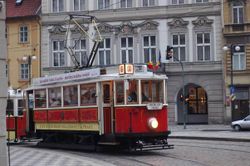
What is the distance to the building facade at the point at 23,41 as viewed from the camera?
4938cm

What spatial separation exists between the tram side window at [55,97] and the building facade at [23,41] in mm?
27832

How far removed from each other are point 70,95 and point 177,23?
27.3 metres

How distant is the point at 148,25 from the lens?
46719mm

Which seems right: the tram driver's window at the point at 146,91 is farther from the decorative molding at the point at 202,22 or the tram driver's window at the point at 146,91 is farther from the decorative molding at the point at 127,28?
the decorative molding at the point at 127,28

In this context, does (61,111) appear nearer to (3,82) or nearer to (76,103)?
(76,103)

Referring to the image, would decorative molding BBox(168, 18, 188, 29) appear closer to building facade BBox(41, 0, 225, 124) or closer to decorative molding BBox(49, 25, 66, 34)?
building facade BBox(41, 0, 225, 124)

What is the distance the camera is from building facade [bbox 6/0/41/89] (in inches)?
1944

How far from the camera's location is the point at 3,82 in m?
8.06

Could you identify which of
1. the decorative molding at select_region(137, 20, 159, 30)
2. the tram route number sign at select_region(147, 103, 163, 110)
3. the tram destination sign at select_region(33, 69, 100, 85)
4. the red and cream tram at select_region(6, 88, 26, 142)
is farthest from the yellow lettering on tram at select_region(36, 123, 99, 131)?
the decorative molding at select_region(137, 20, 159, 30)

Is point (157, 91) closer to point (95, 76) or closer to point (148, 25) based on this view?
point (95, 76)

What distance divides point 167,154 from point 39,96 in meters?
6.57

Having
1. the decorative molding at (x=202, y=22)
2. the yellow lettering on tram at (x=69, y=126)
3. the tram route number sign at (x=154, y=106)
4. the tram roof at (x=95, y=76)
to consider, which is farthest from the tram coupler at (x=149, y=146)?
the decorative molding at (x=202, y=22)

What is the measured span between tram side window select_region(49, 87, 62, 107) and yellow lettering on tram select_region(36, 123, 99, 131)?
0.79 metres

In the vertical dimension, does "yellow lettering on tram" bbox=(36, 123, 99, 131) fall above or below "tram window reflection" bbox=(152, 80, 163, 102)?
below
